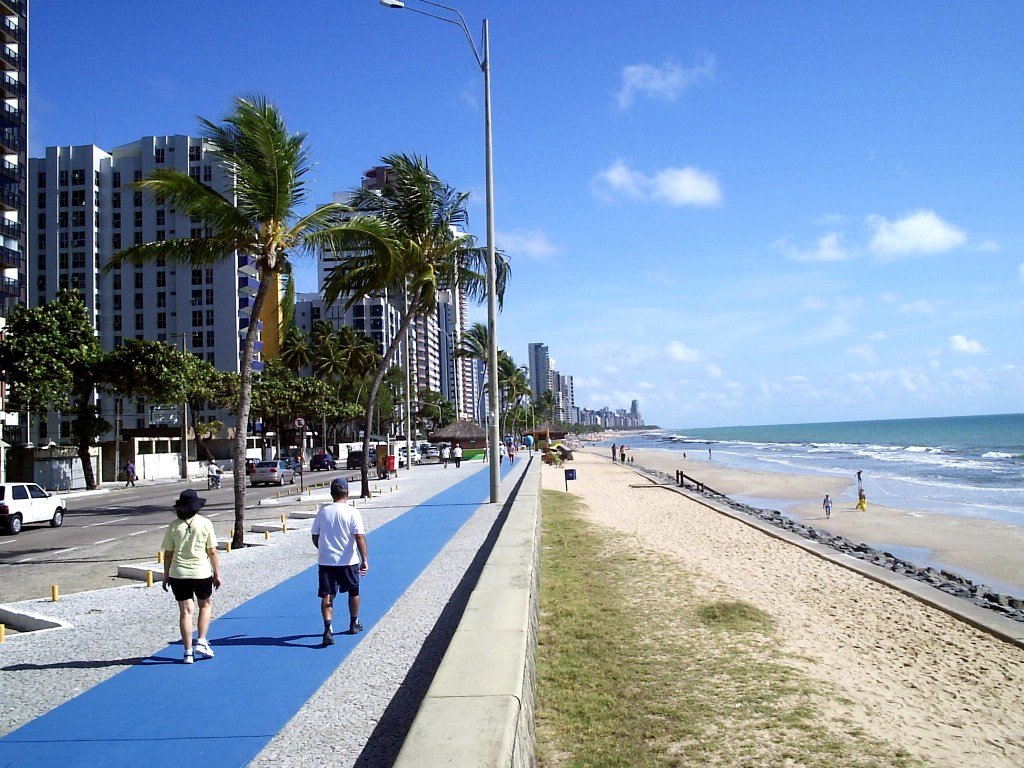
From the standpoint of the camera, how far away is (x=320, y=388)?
221 feet

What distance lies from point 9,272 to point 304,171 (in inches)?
1729

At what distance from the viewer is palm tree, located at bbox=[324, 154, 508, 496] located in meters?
20.8

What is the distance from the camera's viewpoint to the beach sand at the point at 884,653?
605 cm

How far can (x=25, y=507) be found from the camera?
68.3 ft

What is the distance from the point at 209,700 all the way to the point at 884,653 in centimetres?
679

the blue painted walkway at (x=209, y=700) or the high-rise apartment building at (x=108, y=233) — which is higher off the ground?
the high-rise apartment building at (x=108, y=233)

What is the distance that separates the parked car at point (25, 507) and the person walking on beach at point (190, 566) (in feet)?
55.8

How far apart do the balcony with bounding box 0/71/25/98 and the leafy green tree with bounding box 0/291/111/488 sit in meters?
19.5

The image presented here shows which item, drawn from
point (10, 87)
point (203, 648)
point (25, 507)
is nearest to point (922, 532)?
point (203, 648)

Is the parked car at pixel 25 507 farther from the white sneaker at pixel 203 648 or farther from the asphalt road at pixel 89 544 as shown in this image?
the white sneaker at pixel 203 648

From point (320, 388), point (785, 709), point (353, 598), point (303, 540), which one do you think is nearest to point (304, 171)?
point (303, 540)

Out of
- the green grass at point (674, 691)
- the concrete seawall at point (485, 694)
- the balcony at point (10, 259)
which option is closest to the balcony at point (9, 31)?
the balcony at point (10, 259)

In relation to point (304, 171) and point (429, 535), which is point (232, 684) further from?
point (304, 171)

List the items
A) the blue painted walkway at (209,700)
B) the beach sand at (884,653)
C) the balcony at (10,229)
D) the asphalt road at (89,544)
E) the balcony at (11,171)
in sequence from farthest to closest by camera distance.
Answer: the balcony at (11,171), the balcony at (10,229), the asphalt road at (89,544), the beach sand at (884,653), the blue painted walkway at (209,700)
